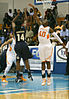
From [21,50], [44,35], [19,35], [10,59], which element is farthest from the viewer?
[10,59]

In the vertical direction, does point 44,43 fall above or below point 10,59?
above

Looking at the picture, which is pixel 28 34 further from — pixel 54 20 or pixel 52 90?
pixel 52 90

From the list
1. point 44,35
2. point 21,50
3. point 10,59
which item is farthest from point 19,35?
point 44,35

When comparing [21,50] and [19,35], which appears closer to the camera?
[19,35]

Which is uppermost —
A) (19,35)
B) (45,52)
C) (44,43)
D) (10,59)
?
(19,35)

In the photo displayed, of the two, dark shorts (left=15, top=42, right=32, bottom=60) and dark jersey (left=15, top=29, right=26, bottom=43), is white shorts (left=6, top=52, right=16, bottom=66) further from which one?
dark jersey (left=15, top=29, right=26, bottom=43)

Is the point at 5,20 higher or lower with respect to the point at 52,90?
higher

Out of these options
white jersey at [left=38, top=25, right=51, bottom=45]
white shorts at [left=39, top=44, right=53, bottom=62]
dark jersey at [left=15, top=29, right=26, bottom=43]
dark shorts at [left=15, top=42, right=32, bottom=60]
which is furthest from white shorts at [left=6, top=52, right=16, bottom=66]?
white jersey at [left=38, top=25, right=51, bottom=45]

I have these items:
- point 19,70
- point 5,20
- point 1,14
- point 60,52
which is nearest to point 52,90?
point 19,70

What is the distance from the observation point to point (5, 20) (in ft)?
73.6

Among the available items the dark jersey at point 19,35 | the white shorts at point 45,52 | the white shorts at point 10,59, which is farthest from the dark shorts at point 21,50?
the white shorts at point 45,52

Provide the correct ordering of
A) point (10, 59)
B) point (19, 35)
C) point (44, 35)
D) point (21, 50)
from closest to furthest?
point (44, 35)
point (19, 35)
point (21, 50)
point (10, 59)

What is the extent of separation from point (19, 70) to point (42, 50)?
5.85 ft

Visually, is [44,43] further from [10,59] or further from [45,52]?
[10,59]
